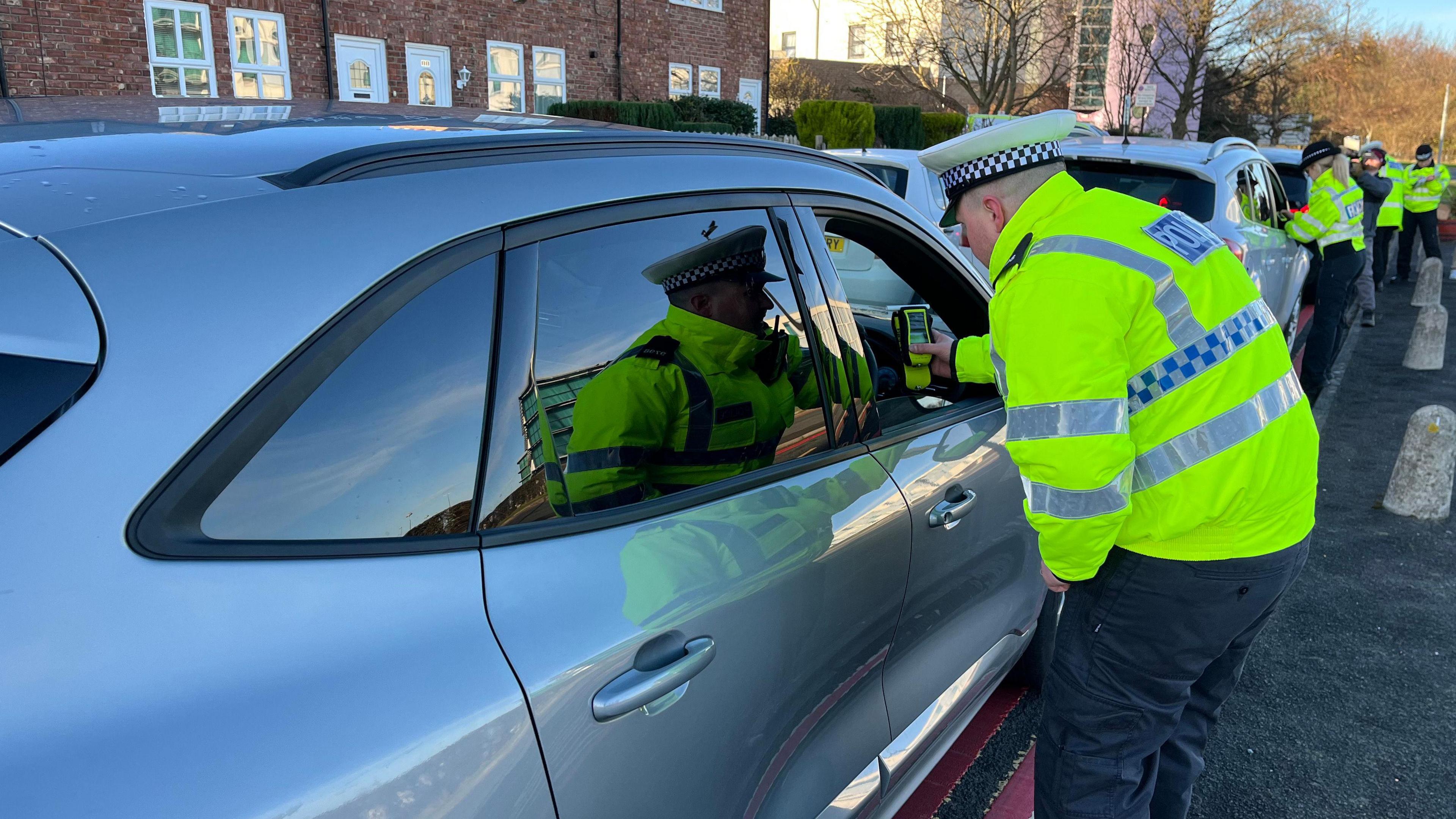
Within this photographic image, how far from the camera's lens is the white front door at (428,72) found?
16828 mm

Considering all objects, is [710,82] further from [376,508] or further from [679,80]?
[376,508]

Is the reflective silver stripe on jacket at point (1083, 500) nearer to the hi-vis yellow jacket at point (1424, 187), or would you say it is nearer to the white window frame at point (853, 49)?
the hi-vis yellow jacket at point (1424, 187)

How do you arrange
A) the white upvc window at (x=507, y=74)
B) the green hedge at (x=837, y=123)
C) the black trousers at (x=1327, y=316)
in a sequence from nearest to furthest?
the black trousers at (x=1327, y=316) < the white upvc window at (x=507, y=74) < the green hedge at (x=837, y=123)

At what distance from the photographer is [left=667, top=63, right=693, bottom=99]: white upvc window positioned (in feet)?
70.5

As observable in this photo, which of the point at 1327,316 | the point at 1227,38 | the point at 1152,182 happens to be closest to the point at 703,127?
the point at 1152,182

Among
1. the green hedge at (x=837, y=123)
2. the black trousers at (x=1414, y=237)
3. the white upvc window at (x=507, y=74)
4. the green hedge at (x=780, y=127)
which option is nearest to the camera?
the black trousers at (x=1414, y=237)

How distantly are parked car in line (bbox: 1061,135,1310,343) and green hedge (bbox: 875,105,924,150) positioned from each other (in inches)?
773

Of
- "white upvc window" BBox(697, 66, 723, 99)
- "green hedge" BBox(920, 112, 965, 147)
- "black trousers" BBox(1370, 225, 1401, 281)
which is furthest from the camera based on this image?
"green hedge" BBox(920, 112, 965, 147)

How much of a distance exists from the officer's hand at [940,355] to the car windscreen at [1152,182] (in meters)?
4.34

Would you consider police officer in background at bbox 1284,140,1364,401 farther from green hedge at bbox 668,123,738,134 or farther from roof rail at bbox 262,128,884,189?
green hedge at bbox 668,123,738,134

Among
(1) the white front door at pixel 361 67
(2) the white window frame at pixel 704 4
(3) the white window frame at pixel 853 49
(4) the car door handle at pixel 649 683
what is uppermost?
(3) the white window frame at pixel 853 49

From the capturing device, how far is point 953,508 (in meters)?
2.31

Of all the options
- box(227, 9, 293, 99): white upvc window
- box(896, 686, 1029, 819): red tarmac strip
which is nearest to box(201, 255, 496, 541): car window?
box(896, 686, 1029, 819): red tarmac strip

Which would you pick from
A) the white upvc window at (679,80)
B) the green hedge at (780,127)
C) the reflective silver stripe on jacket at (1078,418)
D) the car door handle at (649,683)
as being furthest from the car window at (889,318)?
the green hedge at (780,127)
